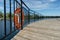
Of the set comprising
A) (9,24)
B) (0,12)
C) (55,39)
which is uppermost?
(0,12)

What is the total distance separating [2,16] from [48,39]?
1.86 meters

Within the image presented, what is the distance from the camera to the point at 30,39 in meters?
5.66

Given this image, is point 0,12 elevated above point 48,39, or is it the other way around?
point 0,12

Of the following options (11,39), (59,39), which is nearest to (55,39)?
(59,39)

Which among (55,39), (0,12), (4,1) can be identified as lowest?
(55,39)

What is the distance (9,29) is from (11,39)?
0.45 metres

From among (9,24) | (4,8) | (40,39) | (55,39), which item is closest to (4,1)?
(4,8)

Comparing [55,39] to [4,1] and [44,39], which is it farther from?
[4,1]

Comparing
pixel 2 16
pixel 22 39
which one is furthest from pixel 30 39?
pixel 2 16

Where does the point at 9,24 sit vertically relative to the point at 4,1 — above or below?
below

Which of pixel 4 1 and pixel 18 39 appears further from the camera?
pixel 18 39

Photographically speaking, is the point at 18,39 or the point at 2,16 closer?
the point at 2,16

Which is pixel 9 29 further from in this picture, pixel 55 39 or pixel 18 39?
pixel 55 39

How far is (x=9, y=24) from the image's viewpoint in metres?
5.82
